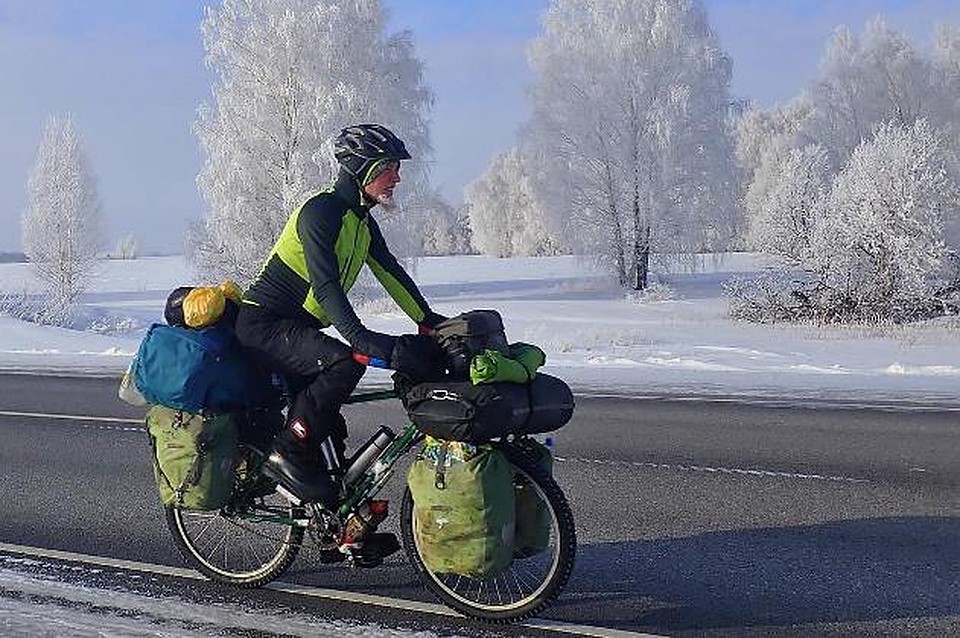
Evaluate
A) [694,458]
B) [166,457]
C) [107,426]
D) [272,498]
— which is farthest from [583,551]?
[107,426]

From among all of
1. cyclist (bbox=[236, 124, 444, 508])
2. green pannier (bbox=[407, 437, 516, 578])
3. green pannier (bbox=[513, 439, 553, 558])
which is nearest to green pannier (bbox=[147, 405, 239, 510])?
cyclist (bbox=[236, 124, 444, 508])

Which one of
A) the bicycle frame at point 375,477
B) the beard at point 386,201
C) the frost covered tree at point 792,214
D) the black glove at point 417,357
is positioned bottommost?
the bicycle frame at point 375,477

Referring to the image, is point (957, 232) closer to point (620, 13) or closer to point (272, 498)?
point (620, 13)

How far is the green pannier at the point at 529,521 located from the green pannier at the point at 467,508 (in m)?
0.07

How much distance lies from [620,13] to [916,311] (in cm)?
1757

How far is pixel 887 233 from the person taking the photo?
30.2 meters

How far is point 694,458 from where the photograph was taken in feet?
28.6

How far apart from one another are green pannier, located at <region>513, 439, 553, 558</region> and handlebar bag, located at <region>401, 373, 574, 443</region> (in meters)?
0.22

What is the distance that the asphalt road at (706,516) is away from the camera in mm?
4879

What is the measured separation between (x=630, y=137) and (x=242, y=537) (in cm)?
3743

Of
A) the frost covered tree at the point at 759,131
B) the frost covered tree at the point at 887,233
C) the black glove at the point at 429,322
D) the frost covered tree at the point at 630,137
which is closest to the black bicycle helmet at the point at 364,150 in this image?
the black glove at the point at 429,322

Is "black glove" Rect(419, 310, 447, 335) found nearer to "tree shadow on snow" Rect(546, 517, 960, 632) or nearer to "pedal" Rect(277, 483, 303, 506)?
"pedal" Rect(277, 483, 303, 506)

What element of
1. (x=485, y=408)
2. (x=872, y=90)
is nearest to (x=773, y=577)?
(x=485, y=408)

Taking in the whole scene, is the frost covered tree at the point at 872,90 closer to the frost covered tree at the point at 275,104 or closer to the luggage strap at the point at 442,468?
the frost covered tree at the point at 275,104
